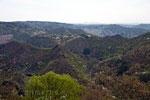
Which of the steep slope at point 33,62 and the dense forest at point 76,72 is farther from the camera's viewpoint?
the steep slope at point 33,62

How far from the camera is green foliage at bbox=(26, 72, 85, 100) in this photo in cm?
3406

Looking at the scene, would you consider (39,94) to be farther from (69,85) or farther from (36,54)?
(36,54)

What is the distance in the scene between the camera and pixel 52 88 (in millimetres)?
36719

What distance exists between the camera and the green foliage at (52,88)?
Answer: 1341 inches

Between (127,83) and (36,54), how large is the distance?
95.4m

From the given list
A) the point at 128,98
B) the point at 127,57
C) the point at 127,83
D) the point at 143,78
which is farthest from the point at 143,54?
the point at 128,98

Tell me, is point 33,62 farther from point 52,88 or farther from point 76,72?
point 52,88

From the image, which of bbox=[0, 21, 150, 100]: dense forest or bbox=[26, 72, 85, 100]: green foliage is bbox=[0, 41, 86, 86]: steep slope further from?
bbox=[26, 72, 85, 100]: green foliage

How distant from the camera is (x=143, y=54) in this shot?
91.2 m

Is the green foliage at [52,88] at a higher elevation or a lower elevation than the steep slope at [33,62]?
higher

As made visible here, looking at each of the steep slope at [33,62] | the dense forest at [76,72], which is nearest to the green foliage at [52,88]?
the dense forest at [76,72]

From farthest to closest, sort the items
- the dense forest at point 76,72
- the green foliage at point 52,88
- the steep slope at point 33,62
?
1. the steep slope at point 33,62
2. the dense forest at point 76,72
3. the green foliage at point 52,88

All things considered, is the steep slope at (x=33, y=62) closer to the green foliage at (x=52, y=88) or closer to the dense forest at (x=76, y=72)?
the dense forest at (x=76, y=72)

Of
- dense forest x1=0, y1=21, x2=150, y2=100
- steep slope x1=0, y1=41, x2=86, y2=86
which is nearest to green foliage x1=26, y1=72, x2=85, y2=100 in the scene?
dense forest x1=0, y1=21, x2=150, y2=100
